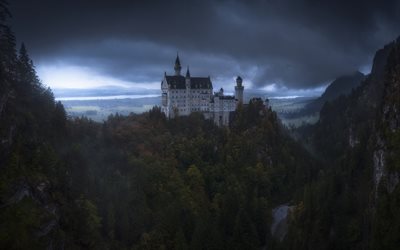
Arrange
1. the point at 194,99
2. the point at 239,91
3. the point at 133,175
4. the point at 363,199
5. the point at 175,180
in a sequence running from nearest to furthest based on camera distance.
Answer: the point at 363,199 < the point at 133,175 < the point at 175,180 < the point at 194,99 < the point at 239,91

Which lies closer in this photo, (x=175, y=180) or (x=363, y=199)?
(x=363, y=199)

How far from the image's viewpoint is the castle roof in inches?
4136

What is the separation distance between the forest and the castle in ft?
11.2

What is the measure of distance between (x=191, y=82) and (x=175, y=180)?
105 ft

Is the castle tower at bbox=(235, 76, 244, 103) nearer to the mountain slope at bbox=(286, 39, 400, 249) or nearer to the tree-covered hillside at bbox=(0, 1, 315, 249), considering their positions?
the tree-covered hillside at bbox=(0, 1, 315, 249)

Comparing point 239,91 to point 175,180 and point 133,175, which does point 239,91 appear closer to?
point 175,180

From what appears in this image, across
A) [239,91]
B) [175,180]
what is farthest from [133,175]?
[239,91]

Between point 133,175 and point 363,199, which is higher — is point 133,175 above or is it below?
above

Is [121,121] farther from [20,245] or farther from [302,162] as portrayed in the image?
[20,245]

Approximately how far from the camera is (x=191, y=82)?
107 metres

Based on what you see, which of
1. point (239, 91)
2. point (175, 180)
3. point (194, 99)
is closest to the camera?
point (175, 180)

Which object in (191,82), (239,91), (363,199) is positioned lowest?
(363,199)

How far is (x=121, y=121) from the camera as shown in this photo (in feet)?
326

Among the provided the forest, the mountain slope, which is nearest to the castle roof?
the forest
